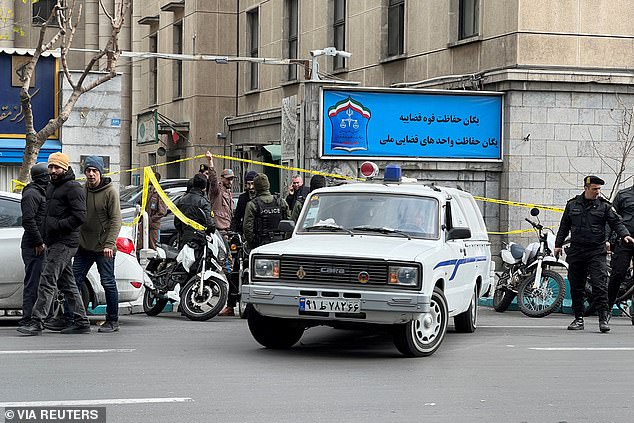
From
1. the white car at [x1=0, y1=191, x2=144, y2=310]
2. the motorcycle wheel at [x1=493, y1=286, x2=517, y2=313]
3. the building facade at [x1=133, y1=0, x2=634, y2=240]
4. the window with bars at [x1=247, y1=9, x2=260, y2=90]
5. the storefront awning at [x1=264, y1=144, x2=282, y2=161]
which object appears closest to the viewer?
the white car at [x1=0, y1=191, x2=144, y2=310]

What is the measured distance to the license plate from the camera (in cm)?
1090

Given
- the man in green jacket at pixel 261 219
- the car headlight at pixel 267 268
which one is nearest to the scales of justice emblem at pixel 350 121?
the man in green jacket at pixel 261 219

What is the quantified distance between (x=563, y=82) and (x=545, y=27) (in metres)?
1.17

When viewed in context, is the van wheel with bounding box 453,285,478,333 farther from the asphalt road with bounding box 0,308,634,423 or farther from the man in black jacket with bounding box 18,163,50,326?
the man in black jacket with bounding box 18,163,50,326

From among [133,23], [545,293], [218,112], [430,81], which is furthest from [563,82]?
[133,23]

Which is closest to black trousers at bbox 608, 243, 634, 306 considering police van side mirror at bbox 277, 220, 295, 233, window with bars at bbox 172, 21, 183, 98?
police van side mirror at bbox 277, 220, 295, 233

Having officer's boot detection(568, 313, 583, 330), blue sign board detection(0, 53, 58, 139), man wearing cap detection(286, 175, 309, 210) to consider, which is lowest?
officer's boot detection(568, 313, 583, 330)

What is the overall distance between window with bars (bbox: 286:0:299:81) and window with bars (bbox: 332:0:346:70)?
299 cm

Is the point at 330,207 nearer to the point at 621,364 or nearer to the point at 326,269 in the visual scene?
the point at 326,269

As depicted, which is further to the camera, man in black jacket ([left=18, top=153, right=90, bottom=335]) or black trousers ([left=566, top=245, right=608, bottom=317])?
black trousers ([left=566, top=245, right=608, bottom=317])

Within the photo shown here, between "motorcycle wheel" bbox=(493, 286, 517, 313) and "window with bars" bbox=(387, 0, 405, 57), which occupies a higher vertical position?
"window with bars" bbox=(387, 0, 405, 57)

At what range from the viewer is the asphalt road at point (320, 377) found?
332 inches

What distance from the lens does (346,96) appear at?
936 inches

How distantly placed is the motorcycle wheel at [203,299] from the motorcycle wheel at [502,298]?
4415 millimetres
